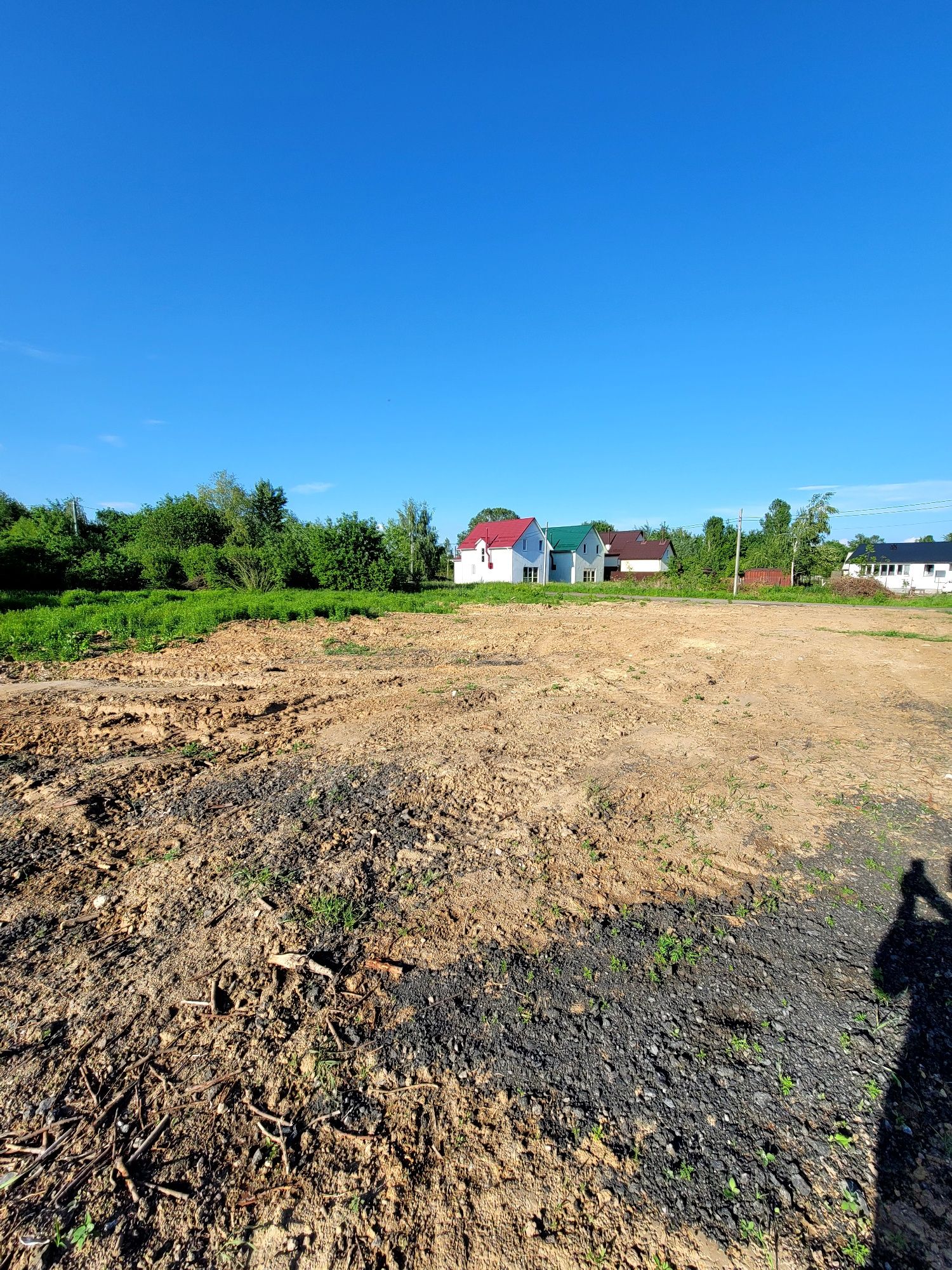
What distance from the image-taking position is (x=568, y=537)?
48.4m

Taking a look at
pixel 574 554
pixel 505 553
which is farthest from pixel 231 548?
pixel 574 554

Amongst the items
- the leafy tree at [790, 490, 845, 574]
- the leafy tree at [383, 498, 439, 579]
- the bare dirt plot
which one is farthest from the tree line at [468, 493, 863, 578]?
the bare dirt plot

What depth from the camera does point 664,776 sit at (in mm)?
4992

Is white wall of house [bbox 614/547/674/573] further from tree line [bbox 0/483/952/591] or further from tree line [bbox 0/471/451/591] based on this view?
tree line [bbox 0/471/451/591]

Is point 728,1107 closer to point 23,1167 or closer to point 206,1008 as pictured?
point 206,1008

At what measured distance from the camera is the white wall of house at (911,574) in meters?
51.6

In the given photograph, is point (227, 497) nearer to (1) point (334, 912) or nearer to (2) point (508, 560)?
(2) point (508, 560)

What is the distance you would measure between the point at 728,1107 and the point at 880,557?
7099 centimetres

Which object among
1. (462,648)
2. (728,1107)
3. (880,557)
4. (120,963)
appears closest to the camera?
(728,1107)

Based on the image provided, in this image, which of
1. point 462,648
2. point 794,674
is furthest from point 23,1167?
point 794,674

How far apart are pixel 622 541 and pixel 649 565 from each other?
5.56 m

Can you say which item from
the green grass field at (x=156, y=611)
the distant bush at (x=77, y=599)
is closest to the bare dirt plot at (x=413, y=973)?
the green grass field at (x=156, y=611)

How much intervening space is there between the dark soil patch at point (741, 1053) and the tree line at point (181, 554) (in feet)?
75.7

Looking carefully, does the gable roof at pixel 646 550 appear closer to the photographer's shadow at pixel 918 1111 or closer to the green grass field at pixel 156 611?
the green grass field at pixel 156 611
